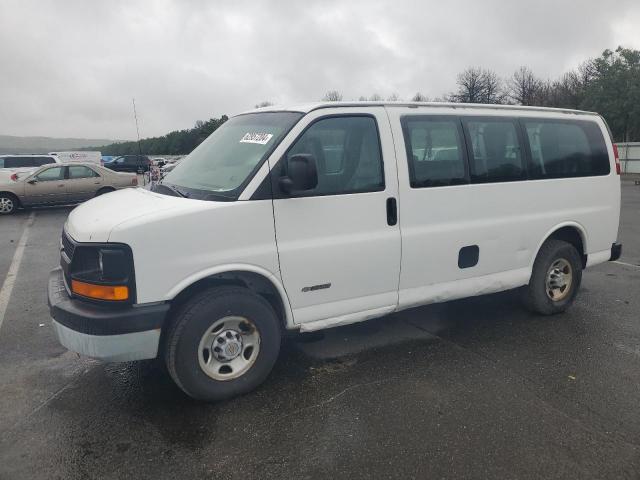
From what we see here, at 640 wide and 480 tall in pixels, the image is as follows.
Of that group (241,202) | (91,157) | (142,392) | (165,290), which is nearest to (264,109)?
(241,202)

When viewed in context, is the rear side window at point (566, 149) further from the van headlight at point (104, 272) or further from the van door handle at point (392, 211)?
the van headlight at point (104, 272)

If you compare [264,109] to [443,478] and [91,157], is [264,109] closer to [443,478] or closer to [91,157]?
[443,478]

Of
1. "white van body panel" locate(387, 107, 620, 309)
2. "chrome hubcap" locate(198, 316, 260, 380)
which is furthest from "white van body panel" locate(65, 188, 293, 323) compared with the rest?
"white van body panel" locate(387, 107, 620, 309)

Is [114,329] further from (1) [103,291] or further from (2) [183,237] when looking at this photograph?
(2) [183,237]

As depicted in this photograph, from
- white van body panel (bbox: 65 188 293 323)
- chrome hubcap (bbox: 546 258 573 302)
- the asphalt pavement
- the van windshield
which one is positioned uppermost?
the van windshield

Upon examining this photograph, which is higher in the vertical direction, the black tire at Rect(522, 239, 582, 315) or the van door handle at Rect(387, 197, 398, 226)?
the van door handle at Rect(387, 197, 398, 226)

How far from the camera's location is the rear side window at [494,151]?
462 centimetres

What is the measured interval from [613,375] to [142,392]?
11.8ft

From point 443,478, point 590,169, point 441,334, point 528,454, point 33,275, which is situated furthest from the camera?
point 33,275

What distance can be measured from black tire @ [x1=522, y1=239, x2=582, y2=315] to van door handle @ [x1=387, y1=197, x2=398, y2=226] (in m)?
1.95

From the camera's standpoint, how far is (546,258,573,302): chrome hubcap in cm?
537

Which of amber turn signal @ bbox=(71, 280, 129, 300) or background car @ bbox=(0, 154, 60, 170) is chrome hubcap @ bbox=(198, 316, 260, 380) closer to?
amber turn signal @ bbox=(71, 280, 129, 300)

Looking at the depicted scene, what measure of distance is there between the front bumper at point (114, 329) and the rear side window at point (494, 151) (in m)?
2.93

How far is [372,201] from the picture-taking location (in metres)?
4.03
